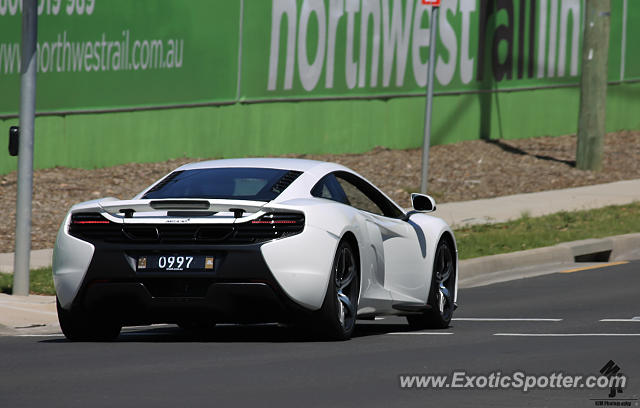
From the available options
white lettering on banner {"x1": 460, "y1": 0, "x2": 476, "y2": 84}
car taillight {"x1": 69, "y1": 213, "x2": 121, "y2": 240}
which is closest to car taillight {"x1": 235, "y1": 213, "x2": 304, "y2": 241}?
car taillight {"x1": 69, "y1": 213, "x2": 121, "y2": 240}

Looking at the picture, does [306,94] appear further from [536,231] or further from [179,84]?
[536,231]

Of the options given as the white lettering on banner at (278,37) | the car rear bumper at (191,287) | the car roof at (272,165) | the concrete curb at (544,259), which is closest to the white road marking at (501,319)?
the car roof at (272,165)

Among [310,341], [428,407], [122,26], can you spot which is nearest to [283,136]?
[122,26]

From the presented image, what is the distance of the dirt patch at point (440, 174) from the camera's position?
1928 cm

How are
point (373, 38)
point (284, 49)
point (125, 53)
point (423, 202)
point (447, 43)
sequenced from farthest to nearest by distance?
point (447, 43)
point (373, 38)
point (284, 49)
point (125, 53)
point (423, 202)

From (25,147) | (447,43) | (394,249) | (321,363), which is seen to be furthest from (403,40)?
(321,363)

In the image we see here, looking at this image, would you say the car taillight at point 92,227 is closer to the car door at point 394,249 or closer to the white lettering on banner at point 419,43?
the car door at point 394,249

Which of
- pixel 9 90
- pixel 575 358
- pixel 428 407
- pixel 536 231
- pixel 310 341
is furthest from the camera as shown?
pixel 9 90

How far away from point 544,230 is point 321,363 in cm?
1036

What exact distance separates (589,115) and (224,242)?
16.4m

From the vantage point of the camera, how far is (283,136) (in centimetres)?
2442

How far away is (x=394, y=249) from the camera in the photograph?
11.1 metres

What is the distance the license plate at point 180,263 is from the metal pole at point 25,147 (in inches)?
143

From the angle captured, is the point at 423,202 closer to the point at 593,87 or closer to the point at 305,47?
the point at 305,47
